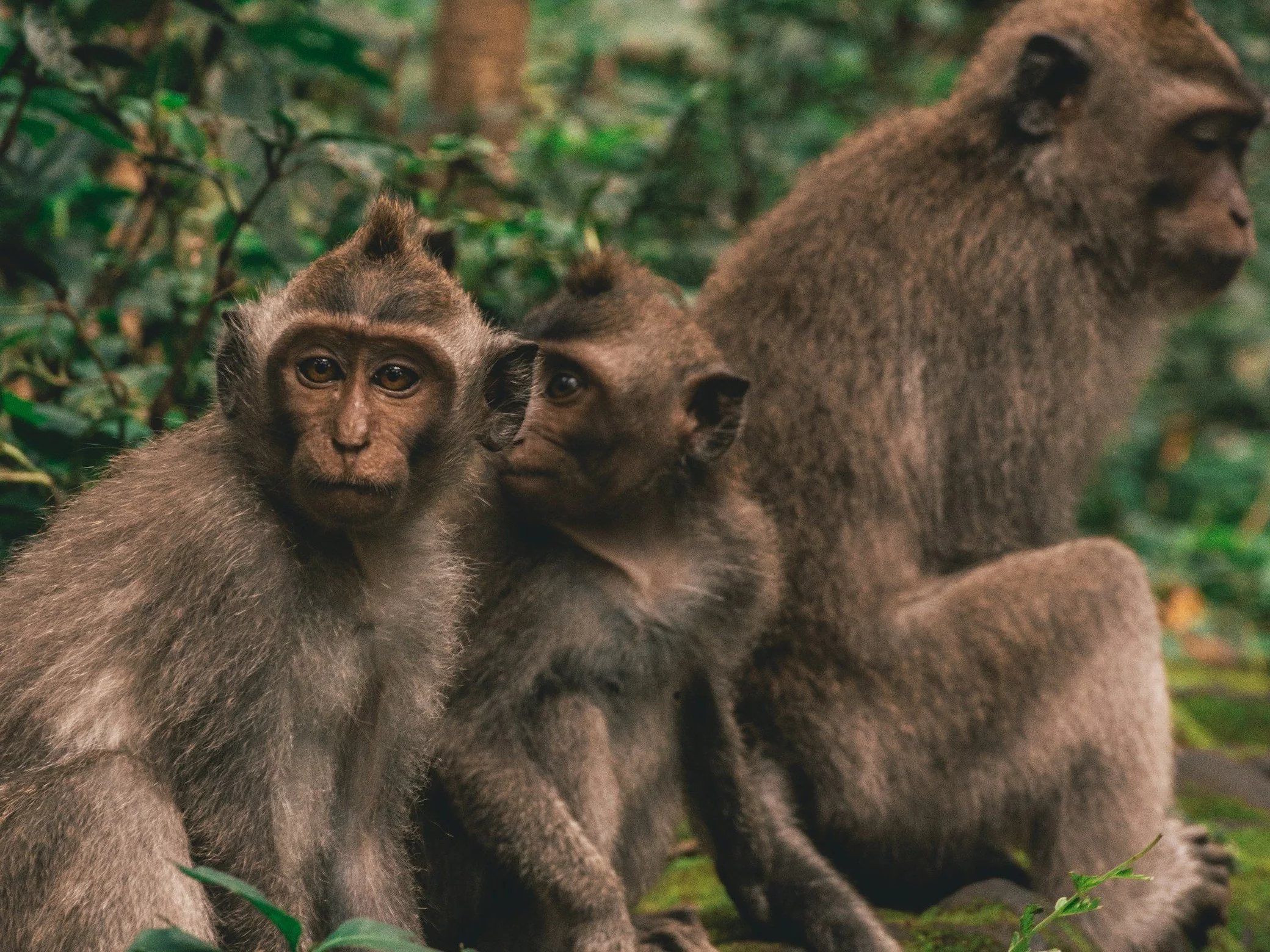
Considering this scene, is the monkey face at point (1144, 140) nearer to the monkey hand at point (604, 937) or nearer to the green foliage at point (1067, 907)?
the green foliage at point (1067, 907)

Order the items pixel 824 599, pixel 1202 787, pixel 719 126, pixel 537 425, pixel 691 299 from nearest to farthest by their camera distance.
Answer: pixel 537 425
pixel 824 599
pixel 691 299
pixel 1202 787
pixel 719 126

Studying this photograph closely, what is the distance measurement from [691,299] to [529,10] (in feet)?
13.8

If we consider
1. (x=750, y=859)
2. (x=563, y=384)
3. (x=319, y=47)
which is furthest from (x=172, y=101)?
(x=750, y=859)

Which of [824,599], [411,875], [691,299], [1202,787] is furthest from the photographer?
[1202,787]

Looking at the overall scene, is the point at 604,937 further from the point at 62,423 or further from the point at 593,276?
the point at 62,423

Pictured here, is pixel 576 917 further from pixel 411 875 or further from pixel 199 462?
pixel 199 462

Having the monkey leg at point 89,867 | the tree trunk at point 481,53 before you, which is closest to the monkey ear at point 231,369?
the monkey leg at point 89,867

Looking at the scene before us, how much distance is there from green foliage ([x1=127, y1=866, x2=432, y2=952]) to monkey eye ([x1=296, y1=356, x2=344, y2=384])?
1.17 m

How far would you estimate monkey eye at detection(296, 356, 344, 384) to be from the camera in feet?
12.5

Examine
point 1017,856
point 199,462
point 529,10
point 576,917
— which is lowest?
point 1017,856

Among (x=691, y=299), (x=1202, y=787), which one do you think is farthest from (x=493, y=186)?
(x=1202, y=787)

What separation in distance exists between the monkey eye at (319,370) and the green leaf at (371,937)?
4.11 ft

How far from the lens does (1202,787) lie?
767cm

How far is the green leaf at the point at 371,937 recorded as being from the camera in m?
3.12
